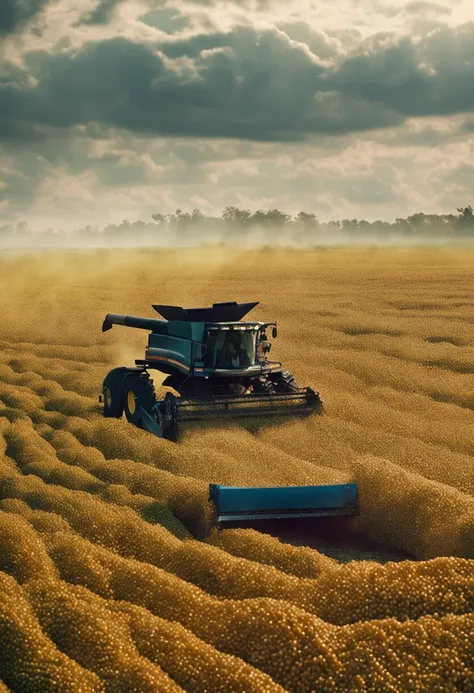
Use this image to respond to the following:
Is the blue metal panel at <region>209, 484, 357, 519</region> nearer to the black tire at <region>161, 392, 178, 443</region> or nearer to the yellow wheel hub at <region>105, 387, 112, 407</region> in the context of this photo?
the black tire at <region>161, 392, 178, 443</region>

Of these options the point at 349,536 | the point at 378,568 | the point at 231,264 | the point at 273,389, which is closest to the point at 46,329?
the point at 273,389

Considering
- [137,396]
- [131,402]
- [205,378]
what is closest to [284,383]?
[205,378]

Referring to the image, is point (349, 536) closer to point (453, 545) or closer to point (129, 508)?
point (453, 545)

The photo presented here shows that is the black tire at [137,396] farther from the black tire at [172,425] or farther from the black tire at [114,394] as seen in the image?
the black tire at [172,425]

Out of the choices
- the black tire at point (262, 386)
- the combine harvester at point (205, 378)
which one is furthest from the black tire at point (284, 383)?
the black tire at point (262, 386)

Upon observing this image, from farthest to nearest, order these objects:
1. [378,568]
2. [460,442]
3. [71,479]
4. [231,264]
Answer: [231,264], [460,442], [71,479], [378,568]

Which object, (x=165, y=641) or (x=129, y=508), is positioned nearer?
(x=165, y=641)

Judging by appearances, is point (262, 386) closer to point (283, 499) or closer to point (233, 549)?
point (283, 499)

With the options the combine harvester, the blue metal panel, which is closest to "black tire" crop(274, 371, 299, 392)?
the combine harvester
